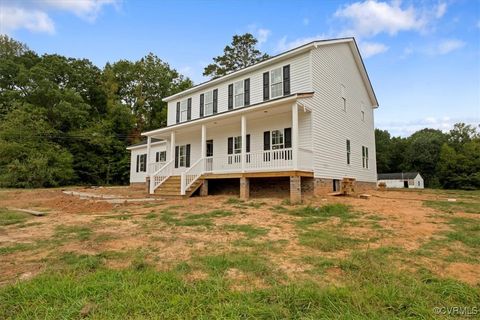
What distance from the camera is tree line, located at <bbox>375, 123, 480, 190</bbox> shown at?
41.0m

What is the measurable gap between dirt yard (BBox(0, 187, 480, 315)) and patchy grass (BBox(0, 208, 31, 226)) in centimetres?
3

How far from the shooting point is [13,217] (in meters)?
8.42

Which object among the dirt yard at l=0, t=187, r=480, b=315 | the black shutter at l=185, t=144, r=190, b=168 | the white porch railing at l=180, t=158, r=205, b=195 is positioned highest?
the black shutter at l=185, t=144, r=190, b=168

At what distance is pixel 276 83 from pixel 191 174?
6666 millimetres

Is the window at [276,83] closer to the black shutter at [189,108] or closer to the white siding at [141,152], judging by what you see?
the black shutter at [189,108]

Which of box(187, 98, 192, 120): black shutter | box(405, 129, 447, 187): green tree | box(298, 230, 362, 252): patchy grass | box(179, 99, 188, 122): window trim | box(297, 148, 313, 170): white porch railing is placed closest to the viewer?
box(298, 230, 362, 252): patchy grass

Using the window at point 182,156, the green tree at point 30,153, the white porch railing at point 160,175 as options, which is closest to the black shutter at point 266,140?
the white porch railing at point 160,175

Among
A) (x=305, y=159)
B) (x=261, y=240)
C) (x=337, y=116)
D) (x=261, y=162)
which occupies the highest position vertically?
(x=337, y=116)

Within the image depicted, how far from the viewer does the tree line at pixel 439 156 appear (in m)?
41.0

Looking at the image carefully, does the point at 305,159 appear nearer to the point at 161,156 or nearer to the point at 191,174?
the point at 191,174

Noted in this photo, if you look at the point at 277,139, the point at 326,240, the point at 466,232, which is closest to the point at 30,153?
the point at 277,139

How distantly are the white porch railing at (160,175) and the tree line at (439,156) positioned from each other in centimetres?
4492

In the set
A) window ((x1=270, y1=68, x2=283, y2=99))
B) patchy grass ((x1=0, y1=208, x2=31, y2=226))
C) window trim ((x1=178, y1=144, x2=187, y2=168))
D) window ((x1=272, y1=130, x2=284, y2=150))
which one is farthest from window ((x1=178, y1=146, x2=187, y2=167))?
patchy grass ((x1=0, y1=208, x2=31, y2=226))

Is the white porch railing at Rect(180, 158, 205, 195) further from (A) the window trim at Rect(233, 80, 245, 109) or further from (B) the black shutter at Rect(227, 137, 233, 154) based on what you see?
(A) the window trim at Rect(233, 80, 245, 109)
